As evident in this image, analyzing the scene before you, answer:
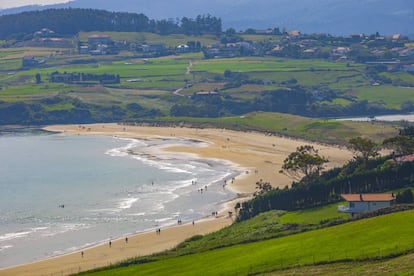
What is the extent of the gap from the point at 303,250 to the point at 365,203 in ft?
41.9

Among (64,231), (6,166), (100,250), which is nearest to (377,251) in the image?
(100,250)

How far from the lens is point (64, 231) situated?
59.5 metres

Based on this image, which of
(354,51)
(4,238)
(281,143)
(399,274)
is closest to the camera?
(399,274)

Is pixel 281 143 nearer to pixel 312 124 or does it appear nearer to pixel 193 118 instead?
pixel 312 124

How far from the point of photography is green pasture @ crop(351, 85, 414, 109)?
14625 centimetres

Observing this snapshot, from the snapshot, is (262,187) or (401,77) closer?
(262,187)

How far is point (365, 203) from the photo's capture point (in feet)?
170

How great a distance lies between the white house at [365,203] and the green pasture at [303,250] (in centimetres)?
717

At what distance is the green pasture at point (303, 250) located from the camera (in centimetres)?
3769

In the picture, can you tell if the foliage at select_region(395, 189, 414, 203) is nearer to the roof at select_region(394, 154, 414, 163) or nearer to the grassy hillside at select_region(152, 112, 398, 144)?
the roof at select_region(394, 154, 414, 163)

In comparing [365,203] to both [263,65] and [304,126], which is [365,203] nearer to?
[304,126]

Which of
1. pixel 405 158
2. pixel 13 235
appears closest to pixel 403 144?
pixel 405 158

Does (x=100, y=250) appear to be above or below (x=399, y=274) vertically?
below

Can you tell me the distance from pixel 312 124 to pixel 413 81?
5241 cm
